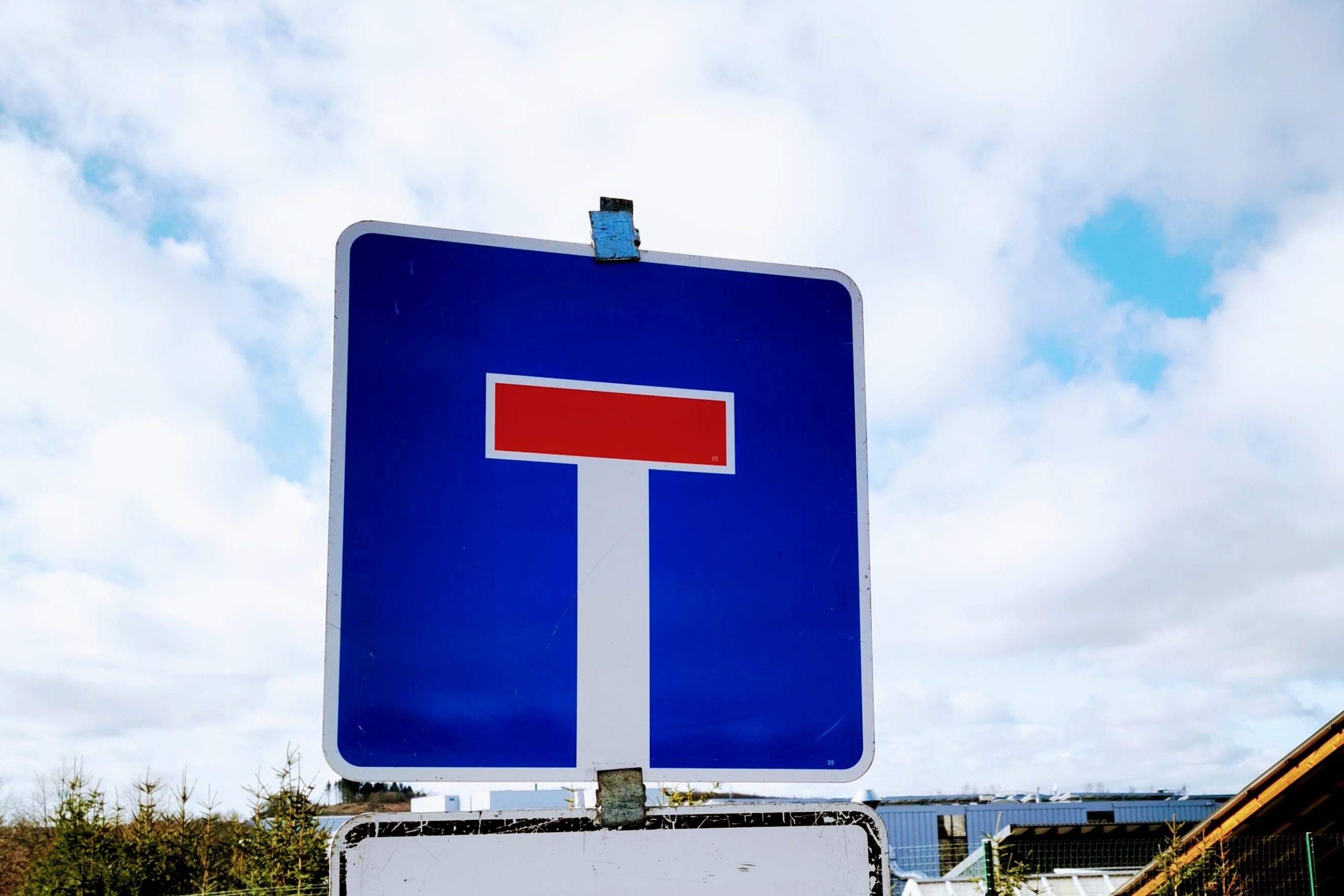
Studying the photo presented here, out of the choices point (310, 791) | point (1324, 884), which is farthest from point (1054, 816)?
point (310, 791)

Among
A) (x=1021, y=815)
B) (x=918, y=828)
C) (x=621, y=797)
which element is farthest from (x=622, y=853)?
(x=1021, y=815)

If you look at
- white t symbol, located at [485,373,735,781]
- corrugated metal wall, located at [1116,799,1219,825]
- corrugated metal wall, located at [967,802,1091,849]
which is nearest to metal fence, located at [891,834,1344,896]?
white t symbol, located at [485,373,735,781]

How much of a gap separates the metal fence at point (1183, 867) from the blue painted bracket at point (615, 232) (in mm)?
6539

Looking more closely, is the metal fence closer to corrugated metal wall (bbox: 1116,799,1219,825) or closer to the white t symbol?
the white t symbol

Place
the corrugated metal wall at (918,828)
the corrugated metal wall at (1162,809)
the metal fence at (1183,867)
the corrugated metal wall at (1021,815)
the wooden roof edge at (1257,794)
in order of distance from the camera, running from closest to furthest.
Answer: the metal fence at (1183,867)
the wooden roof edge at (1257,794)
the corrugated metal wall at (918,828)
the corrugated metal wall at (1021,815)
the corrugated metal wall at (1162,809)

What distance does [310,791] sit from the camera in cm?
1299

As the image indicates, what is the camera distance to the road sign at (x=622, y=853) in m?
1.11

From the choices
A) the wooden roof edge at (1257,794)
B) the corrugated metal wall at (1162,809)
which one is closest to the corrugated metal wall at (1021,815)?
the corrugated metal wall at (1162,809)

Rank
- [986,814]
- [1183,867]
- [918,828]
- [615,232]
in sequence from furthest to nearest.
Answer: [986,814]
[918,828]
[1183,867]
[615,232]

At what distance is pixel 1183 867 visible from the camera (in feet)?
31.1

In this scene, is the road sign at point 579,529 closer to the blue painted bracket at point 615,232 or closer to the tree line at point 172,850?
the blue painted bracket at point 615,232

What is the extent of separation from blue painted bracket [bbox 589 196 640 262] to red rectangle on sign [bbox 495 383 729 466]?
18cm

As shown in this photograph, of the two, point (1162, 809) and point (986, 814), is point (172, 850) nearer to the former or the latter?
point (986, 814)

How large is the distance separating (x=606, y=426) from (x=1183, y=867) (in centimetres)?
986
